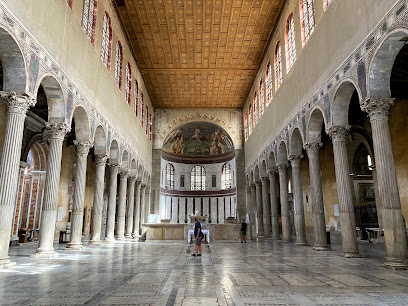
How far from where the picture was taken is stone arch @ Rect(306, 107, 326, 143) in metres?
14.9

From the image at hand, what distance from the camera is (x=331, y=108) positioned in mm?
12766

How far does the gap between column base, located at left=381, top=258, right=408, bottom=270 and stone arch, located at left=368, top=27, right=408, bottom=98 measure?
4.82 metres

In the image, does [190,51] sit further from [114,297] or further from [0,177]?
[114,297]

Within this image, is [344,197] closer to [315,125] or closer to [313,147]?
[313,147]

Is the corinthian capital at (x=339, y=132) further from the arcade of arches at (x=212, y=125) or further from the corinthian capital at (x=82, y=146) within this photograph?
the corinthian capital at (x=82, y=146)

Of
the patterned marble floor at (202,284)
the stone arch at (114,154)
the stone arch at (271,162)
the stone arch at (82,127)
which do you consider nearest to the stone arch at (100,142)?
the stone arch at (82,127)

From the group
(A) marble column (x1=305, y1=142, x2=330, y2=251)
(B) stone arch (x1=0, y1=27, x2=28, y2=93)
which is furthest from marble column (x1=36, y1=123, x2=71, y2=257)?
(A) marble column (x1=305, y1=142, x2=330, y2=251)

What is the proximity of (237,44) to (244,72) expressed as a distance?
171 inches

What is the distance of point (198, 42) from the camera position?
23.0 meters

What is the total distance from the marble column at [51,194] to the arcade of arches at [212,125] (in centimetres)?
5

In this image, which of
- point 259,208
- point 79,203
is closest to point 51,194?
point 79,203

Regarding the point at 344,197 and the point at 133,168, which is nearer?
the point at 344,197

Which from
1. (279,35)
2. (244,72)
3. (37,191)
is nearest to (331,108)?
(279,35)

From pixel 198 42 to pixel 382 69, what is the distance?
15284mm
